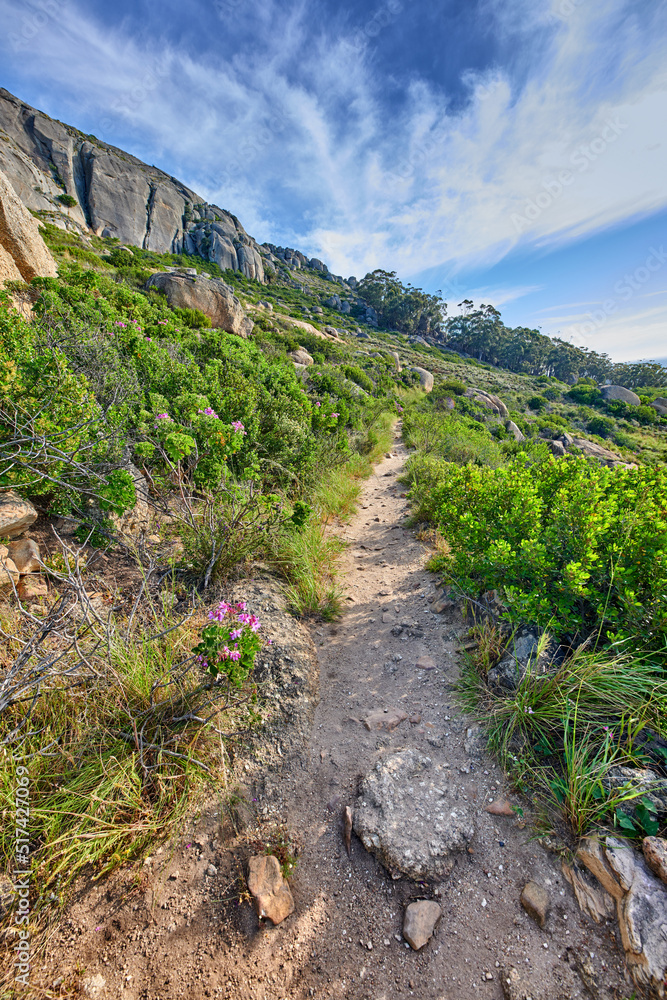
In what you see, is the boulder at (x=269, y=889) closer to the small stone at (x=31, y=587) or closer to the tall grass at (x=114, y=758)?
the tall grass at (x=114, y=758)

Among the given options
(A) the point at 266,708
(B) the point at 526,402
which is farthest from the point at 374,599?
(B) the point at 526,402

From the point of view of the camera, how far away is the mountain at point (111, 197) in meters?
41.0

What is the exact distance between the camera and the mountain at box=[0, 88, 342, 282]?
40969 mm

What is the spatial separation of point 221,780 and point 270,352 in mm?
13549

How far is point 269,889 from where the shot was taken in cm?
187

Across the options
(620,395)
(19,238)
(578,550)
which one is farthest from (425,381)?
(620,395)

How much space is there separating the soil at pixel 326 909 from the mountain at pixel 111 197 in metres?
48.8

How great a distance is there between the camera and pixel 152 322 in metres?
8.00

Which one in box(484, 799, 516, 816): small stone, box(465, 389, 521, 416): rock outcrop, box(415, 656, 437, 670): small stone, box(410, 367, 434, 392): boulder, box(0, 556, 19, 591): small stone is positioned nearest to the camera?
box(484, 799, 516, 816): small stone

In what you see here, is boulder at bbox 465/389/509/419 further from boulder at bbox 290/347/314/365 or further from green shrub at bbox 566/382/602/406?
green shrub at bbox 566/382/602/406

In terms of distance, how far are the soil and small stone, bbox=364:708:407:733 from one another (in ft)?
0.16

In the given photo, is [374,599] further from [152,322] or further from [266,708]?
[152,322]

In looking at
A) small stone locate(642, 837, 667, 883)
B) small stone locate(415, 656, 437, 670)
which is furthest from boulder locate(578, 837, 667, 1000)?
small stone locate(415, 656, 437, 670)

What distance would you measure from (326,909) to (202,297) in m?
15.7
